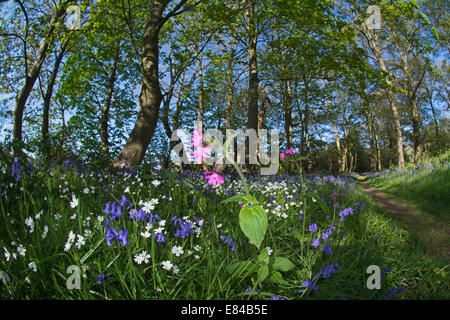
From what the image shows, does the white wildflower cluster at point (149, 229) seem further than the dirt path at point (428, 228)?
No

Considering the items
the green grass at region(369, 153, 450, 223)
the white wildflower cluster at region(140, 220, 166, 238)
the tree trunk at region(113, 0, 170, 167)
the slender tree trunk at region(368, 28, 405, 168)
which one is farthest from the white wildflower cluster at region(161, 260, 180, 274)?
the slender tree trunk at region(368, 28, 405, 168)

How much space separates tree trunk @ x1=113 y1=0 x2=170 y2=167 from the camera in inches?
235

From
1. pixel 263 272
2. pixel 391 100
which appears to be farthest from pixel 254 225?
pixel 391 100

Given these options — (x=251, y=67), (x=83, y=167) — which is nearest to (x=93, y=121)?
(x=251, y=67)

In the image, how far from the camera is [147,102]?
6148 mm

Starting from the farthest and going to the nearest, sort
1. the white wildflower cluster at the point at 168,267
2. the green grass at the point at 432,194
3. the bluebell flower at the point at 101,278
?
the green grass at the point at 432,194, the white wildflower cluster at the point at 168,267, the bluebell flower at the point at 101,278

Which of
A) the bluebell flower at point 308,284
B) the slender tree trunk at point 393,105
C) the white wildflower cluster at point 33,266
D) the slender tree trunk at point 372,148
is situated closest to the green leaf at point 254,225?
the bluebell flower at point 308,284

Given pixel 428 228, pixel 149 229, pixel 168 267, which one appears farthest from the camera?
pixel 428 228

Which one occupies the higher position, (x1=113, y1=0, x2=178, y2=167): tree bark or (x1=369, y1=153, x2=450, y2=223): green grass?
(x1=113, y1=0, x2=178, y2=167): tree bark

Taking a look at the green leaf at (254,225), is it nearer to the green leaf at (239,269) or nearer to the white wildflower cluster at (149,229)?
the green leaf at (239,269)

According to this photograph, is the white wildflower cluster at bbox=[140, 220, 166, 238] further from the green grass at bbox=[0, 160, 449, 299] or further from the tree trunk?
the tree trunk

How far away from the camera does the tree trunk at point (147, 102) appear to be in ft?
19.6

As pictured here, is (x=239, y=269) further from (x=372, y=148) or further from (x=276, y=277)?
(x=372, y=148)

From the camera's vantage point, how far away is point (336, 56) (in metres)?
9.42
